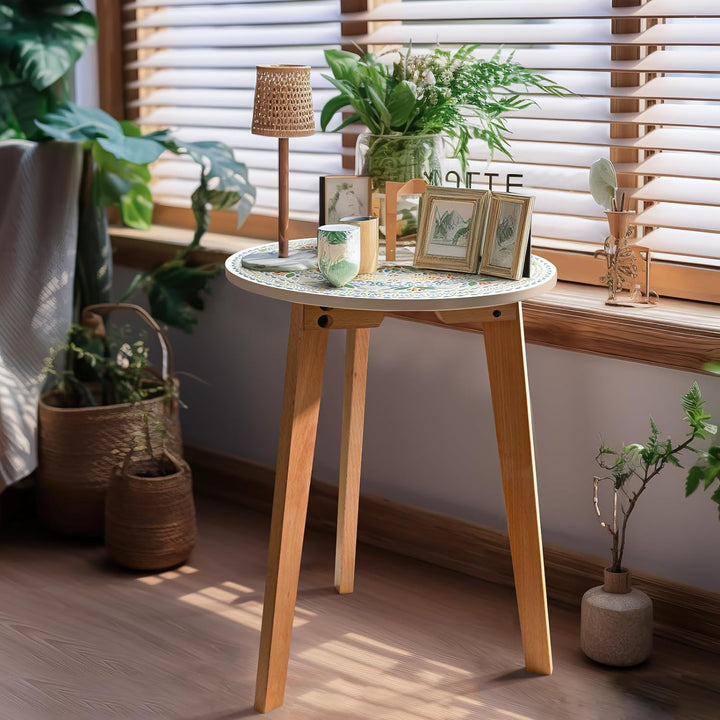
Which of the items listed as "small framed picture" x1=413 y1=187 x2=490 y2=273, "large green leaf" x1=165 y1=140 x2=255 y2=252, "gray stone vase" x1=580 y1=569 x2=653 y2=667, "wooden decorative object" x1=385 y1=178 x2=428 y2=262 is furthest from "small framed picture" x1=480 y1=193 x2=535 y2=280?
"large green leaf" x1=165 y1=140 x2=255 y2=252

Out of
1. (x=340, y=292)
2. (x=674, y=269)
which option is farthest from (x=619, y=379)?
(x=340, y=292)

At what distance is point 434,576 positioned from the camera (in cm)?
220

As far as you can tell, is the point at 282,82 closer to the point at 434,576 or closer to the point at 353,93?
the point at 353,93

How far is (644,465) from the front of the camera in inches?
76.2

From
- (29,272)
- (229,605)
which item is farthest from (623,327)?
(29,272)

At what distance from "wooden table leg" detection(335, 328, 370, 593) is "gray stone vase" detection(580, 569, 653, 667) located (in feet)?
1.65

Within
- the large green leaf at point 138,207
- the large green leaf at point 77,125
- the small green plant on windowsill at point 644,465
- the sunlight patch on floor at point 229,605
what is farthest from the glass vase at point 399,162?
the large green leaf at point 138,207

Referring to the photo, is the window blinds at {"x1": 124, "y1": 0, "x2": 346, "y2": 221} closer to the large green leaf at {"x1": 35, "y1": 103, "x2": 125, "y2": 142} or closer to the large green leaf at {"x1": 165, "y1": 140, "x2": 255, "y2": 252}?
the large green leaf at {"x1": 165, "y1": 140, "x2": 255, "y2": 252}

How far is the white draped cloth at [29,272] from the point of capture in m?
2.27

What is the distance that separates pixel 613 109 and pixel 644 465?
0.67 meters

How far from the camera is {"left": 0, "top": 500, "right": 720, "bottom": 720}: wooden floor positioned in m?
1.72

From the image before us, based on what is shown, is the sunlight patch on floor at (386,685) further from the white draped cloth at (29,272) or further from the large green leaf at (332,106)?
the large green leaf at (332,106)

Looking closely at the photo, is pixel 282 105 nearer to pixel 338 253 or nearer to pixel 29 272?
pixel 338 253

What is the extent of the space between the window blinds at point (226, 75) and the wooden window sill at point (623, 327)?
0.56 meters
